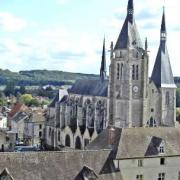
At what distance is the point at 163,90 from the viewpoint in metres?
93.2

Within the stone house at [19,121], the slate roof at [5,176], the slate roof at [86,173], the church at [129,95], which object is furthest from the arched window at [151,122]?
the slate roof at [5,176]

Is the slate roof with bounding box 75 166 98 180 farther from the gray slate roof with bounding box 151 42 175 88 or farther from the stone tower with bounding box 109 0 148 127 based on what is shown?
the gray slate roof with bounding box 151 42 175 88

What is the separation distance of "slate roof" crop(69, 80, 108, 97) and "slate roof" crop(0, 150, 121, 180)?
1920 inches

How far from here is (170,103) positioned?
312 feet

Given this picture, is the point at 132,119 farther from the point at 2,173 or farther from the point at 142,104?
the point at 2,173

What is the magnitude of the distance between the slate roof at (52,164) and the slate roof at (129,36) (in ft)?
149

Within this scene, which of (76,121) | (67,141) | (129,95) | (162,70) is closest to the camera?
(129,95)

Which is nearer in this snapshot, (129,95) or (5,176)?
(5,176)

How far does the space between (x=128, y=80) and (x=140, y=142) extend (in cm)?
4006

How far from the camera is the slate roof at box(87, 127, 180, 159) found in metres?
48.6

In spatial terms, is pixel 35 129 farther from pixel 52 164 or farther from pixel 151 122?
pixel 52 164

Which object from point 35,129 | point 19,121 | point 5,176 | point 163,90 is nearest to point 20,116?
point 19,121

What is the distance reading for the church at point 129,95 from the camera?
90000 millimetres

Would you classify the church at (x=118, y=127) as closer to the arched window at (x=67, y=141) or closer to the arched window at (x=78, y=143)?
the arched window at (x=78, y=143)
